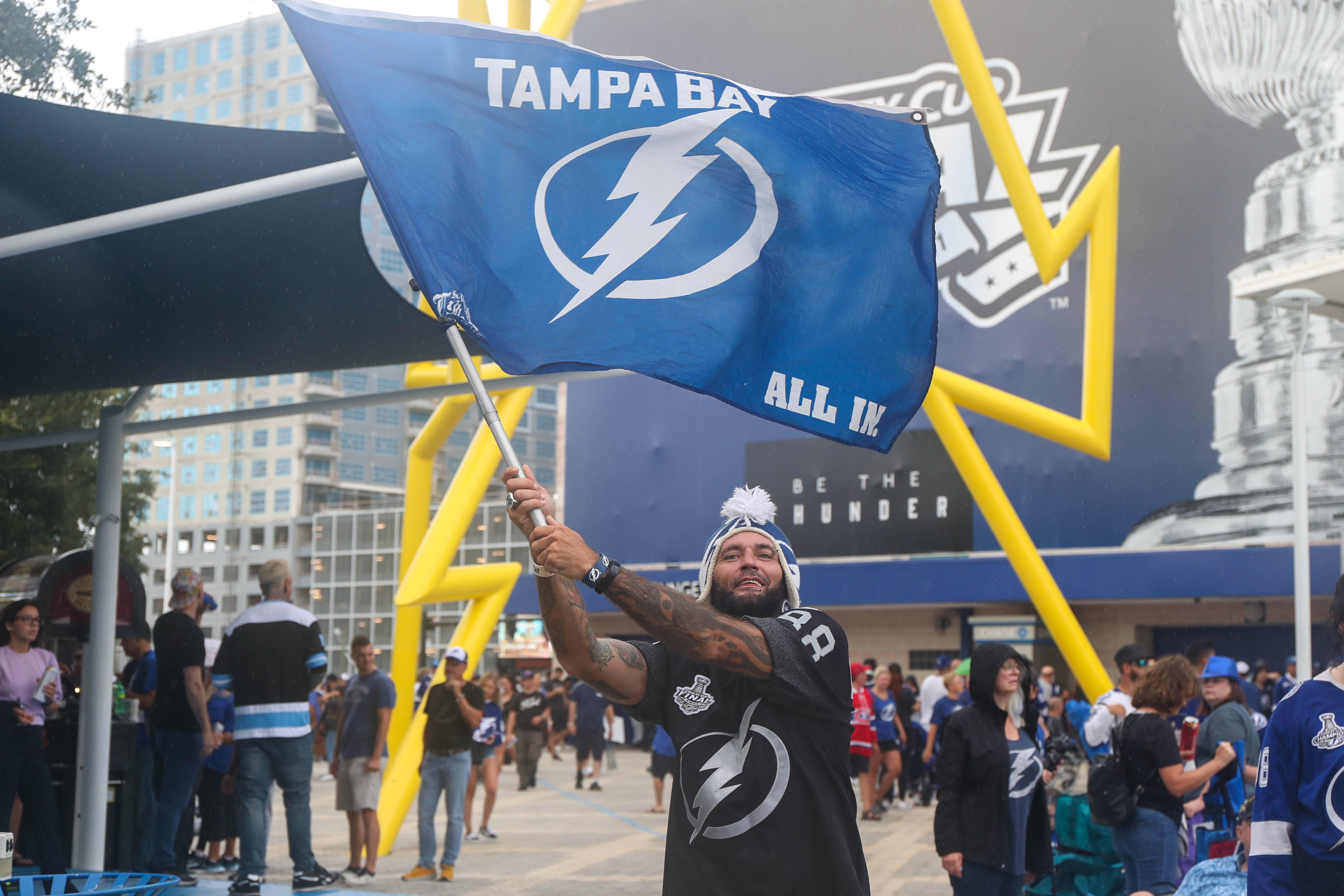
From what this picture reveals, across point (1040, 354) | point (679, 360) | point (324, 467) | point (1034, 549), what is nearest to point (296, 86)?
Answer: point (324, 467)

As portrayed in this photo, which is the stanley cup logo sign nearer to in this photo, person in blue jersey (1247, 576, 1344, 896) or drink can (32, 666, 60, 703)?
drink can (32, 666, 60, 703)

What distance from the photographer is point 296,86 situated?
92562 millimetres

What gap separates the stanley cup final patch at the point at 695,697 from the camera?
329 cm

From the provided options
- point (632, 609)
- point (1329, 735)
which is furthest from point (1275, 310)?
point (632, 609)

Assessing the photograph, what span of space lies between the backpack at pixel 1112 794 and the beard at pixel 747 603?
13.0 feet

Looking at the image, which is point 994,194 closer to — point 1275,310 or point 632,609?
point 1275,310

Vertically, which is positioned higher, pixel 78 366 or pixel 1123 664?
pixel 78 366

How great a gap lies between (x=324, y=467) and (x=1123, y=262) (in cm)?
7768

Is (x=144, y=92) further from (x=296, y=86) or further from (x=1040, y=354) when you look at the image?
(x=296, y=86)

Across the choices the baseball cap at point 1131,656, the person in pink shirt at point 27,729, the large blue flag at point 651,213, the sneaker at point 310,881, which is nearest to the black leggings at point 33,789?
the person in pink shirt at point 27,729

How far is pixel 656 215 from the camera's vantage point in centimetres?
386

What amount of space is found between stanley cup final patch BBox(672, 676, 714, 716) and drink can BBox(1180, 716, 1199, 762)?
4.47 metres

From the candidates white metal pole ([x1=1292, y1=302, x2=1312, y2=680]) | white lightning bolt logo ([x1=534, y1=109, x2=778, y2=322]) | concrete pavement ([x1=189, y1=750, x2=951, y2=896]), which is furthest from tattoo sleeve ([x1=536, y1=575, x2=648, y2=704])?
white metal pole ([x1=1292, y1=302, x2=1312, y2=680])

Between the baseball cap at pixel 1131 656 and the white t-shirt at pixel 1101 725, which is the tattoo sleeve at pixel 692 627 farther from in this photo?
the baseball cap at pixel 1131 656
